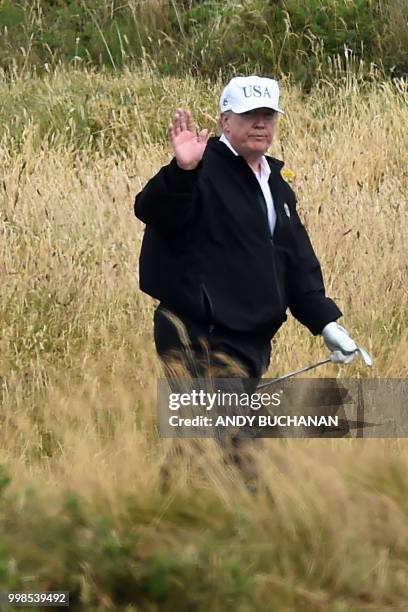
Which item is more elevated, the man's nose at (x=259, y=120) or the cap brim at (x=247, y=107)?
the cap brim at (x=247, y=107)

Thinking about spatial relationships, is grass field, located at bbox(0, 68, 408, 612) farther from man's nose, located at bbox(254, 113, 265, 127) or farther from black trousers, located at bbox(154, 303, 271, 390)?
man's nose, located at bbox(254, 113, 265, 127)

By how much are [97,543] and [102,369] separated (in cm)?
181

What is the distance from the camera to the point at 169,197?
4.31 metres

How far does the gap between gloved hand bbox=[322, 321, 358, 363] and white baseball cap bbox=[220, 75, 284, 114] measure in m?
0.71

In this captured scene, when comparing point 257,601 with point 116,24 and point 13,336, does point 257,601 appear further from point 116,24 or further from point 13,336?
point 116,24

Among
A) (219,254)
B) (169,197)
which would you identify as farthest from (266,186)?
(169,197)

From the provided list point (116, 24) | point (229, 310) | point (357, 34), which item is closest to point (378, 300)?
point (229, 310)

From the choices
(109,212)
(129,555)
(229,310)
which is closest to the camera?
(129,555)

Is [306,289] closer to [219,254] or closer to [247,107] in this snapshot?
[219,254]

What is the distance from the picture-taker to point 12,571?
360 centimetres

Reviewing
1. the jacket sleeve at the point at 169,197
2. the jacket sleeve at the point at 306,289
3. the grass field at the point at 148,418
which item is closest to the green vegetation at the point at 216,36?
the grass field at the point at 148,418

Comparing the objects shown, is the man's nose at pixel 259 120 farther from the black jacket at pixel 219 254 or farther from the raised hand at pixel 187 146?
the raised hand at pixel 187 146

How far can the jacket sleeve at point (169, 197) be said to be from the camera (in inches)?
169

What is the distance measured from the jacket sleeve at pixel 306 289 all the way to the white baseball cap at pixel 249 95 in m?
0.38
